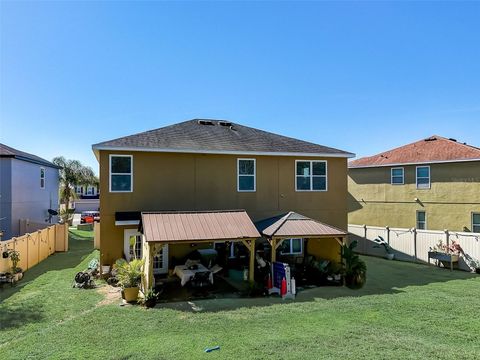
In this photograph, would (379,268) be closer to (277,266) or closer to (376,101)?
(277,266)

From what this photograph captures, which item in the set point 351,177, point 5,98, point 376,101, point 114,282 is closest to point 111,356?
point 114,282

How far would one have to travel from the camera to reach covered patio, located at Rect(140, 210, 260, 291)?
10.9m

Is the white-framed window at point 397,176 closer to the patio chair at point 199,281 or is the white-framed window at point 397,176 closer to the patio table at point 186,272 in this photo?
the patio table at point 186,272

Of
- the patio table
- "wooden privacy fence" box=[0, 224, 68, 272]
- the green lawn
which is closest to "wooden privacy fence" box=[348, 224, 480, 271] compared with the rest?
the green lawn

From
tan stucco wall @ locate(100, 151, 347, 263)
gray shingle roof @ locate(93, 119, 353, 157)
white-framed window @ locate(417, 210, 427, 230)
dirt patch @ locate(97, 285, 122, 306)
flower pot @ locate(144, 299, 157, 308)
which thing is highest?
gray shingle roof @ locate(93, 119, 353, 157)

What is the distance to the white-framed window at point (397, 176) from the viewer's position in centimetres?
2316

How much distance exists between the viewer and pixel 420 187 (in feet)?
73.0

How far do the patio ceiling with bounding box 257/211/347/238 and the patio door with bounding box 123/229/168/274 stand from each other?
4.55m

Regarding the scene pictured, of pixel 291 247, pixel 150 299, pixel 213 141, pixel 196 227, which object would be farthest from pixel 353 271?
pixel 213 141

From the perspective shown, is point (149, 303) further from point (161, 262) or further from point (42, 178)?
point (42, 178)

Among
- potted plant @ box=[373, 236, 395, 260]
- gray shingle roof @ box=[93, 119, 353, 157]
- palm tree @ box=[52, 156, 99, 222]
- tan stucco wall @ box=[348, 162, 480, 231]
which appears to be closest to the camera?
gray shingle roof @ box=[93, 119, 353, 157]

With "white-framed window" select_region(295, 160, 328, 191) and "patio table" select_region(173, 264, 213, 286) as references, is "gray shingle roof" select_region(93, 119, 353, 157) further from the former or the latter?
"patio table" select_region(173, 264, 213, 286)

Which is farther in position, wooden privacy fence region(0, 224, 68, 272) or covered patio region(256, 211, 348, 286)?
wooden privacy fence region(0, 224, 68, 272)

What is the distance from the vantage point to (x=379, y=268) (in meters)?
16.1
